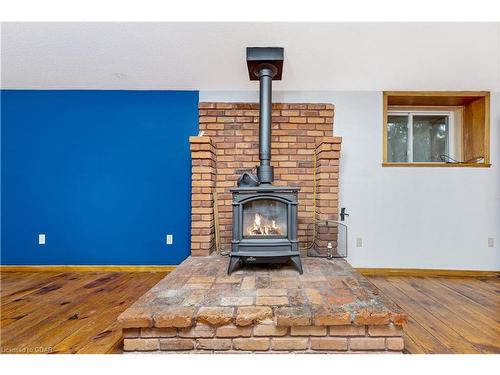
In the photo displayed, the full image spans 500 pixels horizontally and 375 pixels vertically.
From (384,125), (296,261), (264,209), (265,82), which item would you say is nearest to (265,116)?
(265,82)

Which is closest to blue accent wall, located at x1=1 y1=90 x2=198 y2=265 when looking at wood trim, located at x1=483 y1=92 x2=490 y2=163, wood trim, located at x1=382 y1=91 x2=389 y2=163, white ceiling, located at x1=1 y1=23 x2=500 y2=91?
white ceiling, located at x1=1 y1=23 x2=500 y2=91

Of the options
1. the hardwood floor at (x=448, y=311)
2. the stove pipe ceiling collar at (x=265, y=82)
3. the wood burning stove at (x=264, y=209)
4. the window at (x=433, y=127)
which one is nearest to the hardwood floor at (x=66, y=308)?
the wood burning stove at (x=264, y=209)

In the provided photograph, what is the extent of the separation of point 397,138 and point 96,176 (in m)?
3.45

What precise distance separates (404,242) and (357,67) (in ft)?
6.17

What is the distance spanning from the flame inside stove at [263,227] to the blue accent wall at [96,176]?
3.53 feet

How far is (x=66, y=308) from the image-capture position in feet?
6.73

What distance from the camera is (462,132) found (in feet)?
10.5

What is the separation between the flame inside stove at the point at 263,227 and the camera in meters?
2.23

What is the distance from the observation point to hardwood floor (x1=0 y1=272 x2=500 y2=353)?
5.16 ft

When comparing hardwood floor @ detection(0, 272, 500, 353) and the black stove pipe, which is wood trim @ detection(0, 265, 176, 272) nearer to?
hardwood floor @ detection(0, 272, 500, 353)

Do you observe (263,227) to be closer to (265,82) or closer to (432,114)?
(265,82)

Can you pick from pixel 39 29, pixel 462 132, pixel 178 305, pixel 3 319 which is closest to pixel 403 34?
pixel 462 132

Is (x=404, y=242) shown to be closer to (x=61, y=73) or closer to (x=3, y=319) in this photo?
(x=3, y=319)

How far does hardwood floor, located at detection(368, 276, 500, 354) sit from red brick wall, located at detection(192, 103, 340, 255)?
106 centimetres
